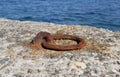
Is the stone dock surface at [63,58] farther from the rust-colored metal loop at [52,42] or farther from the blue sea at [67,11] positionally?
the blue sea at [67,11]

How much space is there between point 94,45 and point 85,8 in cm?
1397

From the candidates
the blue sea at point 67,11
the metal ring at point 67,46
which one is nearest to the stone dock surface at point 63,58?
the metal ring at point 67,46

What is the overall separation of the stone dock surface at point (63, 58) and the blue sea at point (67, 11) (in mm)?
7983

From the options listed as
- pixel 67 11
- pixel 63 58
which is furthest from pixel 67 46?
pixel 67 11

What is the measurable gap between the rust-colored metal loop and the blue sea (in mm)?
8199

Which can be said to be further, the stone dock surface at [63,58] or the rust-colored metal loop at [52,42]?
the rust-colored metal loop at [52,42]

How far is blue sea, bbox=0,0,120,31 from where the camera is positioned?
15.2 metres

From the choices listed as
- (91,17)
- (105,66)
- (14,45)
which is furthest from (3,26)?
(91,17)

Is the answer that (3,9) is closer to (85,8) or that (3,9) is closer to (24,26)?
(85,8)

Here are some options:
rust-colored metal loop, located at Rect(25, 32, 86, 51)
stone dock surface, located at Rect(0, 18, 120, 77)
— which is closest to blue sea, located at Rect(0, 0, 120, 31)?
stone dock surface, located at Rect(0, 18, 120, 77)

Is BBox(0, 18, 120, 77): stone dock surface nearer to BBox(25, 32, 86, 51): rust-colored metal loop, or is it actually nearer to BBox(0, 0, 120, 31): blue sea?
BBox(25, 32, 86, 51): rust-colored metal loop

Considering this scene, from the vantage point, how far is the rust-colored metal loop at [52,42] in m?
4.77

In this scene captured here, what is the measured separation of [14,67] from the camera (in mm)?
4367

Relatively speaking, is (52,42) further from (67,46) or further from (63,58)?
(63,58)
